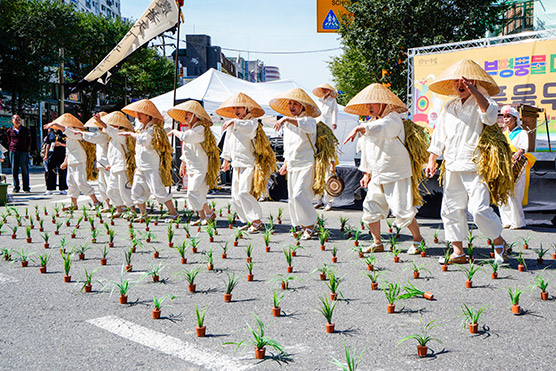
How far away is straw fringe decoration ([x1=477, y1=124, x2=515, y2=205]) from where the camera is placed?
5562 millimetres

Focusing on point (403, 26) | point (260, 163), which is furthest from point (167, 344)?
point (403, 26)

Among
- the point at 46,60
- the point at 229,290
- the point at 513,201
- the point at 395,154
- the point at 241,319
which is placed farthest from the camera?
the point at 46,60

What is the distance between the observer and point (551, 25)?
23781 mm

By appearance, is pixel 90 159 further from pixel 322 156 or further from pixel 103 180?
pixel 322 156

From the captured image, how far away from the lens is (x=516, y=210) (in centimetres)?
856

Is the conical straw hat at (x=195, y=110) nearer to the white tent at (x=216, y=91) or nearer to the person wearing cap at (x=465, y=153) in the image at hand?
the person wearing cap at (x=465, y=153)

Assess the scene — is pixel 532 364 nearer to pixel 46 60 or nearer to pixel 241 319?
pixel 241 319

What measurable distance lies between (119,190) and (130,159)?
1.92 ft

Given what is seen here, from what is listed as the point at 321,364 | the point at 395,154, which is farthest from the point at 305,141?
the point at 321,364

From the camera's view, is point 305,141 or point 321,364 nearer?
point 321,364

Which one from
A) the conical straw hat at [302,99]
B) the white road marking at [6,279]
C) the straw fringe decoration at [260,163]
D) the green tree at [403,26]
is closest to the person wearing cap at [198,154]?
the straw fringe decoration at [260,163]

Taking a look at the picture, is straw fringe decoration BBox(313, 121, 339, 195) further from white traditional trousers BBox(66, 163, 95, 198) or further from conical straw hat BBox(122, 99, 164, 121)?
white traditional trousers BBox(66, 163, 95, 198)

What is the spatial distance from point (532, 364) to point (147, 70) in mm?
47617

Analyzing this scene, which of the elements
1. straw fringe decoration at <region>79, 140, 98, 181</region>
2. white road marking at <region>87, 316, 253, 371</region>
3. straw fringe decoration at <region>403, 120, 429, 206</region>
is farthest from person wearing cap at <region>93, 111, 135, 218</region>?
white road marking at <region>87, 316, 253, 371</region>
